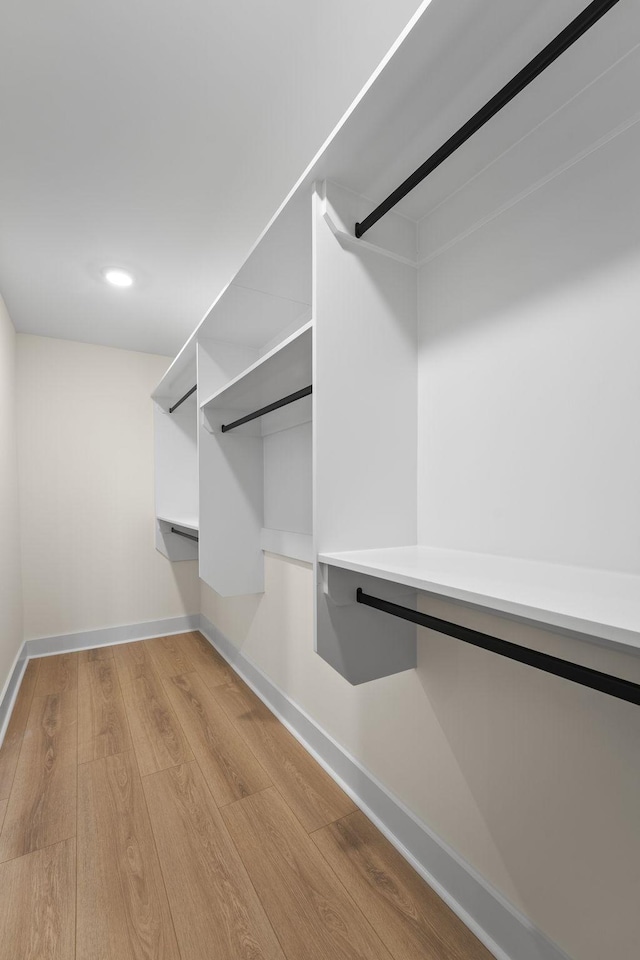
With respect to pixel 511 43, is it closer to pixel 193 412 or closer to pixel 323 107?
pixel 323 107

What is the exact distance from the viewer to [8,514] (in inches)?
98.7

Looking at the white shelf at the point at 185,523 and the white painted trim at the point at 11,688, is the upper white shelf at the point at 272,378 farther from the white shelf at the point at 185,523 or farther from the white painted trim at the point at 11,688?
the white painted trim at the point at 11,688

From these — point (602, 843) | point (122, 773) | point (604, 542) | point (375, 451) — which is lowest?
point (122, 773)

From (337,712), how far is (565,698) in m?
1.02

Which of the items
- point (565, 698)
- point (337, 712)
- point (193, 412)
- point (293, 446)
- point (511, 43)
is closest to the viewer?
point (511, 43)

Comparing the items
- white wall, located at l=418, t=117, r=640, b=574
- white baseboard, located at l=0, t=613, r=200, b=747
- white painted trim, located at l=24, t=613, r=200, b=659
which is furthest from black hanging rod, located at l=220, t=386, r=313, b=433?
white painted trim, located at l=24, t=613, r=200, b=659

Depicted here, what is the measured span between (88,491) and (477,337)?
9.93 feet

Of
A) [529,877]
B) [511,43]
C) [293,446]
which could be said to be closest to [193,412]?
[293,446]

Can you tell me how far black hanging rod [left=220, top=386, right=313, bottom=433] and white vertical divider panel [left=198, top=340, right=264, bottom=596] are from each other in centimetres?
13

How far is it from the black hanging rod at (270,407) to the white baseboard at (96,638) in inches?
75.5

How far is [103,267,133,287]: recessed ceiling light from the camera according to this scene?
2124mm

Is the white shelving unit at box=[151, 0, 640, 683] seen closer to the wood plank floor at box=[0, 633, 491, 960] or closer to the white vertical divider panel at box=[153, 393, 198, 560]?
the wood plank floor at box=[0, 633, 491, 960]

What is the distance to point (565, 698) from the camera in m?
0.89

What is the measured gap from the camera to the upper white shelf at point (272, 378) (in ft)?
3.99
